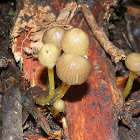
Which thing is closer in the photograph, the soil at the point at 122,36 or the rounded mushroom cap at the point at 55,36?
the rounded mushroom cap at the point at 55,36

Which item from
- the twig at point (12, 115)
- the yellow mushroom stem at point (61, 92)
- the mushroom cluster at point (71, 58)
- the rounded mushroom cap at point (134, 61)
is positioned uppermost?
the mushroom cluster at point (71, 58)

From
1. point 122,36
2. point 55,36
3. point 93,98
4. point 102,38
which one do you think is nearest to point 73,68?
point 55,36

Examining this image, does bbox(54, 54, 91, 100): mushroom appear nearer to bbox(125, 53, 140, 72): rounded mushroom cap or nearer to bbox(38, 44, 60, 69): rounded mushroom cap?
bbox(38, 44, 60, 69): rounded mushroom cap

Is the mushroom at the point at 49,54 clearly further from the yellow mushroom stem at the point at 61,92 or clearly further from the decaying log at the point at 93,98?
the decaying log at the point at 93,98

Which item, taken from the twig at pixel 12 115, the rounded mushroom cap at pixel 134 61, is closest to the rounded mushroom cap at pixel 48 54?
the twig at pixel 12 115

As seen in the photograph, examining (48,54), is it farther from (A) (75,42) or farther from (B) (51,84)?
(B) (51,84)

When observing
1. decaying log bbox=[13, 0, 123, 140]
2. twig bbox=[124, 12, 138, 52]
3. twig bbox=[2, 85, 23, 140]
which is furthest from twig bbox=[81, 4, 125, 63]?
twig bbox=[124, 12, 138, 52]

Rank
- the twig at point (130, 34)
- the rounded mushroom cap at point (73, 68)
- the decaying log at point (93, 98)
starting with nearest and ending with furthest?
the rounded mushroom cap at point (73, 68) < the decaying log at point (93, 98) < the twig at point (130, 34)
